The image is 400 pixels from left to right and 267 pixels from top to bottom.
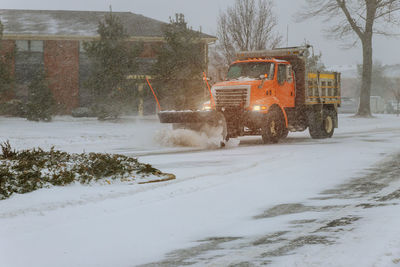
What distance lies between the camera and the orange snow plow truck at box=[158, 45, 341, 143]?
16.3 meters

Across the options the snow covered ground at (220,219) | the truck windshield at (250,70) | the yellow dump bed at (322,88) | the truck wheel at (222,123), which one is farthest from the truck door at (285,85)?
the snow covered ground at (220,219)

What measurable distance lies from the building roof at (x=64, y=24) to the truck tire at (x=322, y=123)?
19397 millimetres

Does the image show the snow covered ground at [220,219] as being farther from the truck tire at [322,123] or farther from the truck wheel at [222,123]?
the truck tire at [322,123]

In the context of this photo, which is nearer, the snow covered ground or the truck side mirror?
the snow covered ground

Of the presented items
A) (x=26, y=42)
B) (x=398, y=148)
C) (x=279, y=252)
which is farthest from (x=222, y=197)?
(x=26, y=42)

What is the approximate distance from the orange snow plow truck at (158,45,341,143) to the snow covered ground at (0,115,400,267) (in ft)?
14.9

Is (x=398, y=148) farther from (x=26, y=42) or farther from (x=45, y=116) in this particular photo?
(x=26, y=42)

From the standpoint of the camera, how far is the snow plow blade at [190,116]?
623 inches

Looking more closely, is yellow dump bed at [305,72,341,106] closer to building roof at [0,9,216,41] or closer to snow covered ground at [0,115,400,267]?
snow covered ground at [0,115,400,267]

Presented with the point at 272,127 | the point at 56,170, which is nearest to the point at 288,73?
the point at 272,127

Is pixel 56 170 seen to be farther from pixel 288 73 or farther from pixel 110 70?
pixel 110 70

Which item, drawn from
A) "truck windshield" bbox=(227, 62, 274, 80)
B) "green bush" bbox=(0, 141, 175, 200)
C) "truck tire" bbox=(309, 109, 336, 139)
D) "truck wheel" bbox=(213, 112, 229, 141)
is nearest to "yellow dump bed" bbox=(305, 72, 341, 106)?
"truck tire" bbox=(309, 109, 336, 139)

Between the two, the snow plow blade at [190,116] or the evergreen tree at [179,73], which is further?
the evergreen tree at [179,73]

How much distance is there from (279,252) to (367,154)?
938 centimetres
